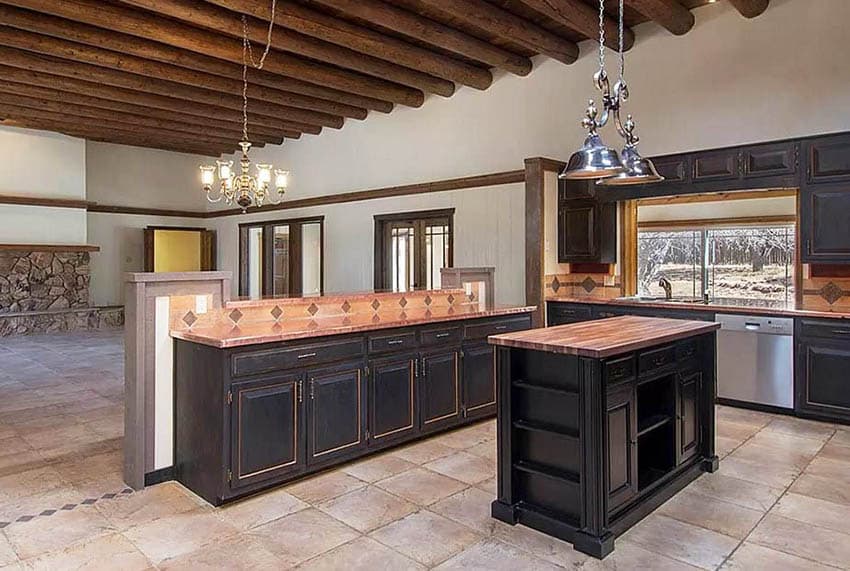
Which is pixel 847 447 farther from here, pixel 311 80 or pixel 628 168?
pixel 311 80

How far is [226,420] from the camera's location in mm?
3186

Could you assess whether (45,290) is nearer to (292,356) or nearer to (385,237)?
(385,237)

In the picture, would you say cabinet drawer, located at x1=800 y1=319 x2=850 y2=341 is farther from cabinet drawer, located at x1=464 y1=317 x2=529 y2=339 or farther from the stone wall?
the stone wall

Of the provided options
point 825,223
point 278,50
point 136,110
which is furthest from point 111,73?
point 825,223

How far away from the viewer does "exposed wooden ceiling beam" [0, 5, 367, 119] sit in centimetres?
529

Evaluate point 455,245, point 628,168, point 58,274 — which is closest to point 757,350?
point 628,168

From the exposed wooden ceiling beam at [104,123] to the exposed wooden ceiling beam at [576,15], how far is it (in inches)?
264

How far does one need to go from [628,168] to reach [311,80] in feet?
15.4

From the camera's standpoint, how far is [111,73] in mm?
6770

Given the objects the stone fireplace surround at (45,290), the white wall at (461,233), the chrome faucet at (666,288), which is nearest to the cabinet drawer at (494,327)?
the white wall at (461,233)

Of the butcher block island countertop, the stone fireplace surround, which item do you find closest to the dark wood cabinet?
the butcher block island countertop

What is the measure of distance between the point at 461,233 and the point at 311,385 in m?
4.54

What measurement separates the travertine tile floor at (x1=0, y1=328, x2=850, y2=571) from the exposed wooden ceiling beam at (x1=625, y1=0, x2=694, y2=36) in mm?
3674

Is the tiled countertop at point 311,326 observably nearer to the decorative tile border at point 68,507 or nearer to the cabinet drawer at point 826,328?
the decorative tile border at point 68,507
